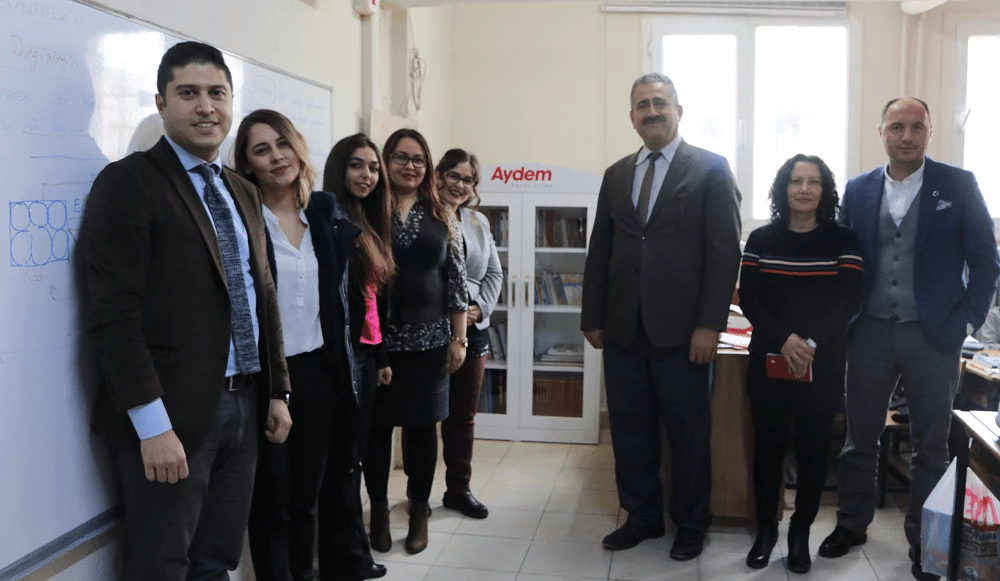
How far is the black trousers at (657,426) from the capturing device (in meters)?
2.84

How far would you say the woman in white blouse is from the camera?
3240 mm

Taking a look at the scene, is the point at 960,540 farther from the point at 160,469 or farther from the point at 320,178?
the point at 320,178

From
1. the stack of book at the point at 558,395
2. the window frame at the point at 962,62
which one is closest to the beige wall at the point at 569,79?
the window frame at the point at 962,62

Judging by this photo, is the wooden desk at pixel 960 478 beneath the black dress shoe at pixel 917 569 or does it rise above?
above

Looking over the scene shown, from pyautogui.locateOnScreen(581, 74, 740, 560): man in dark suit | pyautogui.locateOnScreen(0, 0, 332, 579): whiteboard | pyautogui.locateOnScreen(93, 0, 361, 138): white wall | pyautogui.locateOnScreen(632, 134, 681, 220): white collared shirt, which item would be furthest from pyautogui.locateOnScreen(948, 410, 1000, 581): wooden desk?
pyautogui.locateOnScreen(93, 0, 361, 138): white wall

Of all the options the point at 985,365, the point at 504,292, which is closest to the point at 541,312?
the point at 504,292

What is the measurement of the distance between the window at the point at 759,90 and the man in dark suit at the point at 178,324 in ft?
12.1

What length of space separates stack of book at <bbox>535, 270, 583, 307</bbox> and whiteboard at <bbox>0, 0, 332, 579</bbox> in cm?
286

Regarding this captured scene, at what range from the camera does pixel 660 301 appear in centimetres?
278

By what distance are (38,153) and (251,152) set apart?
0.61m

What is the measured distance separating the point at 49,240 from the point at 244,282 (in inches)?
15.7

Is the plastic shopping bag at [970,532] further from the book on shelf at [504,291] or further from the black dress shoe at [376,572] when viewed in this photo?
the book on shelf at [504,291]

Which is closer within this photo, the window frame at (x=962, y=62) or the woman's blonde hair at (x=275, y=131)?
the woman's blonde hair at (x=275, y=131)

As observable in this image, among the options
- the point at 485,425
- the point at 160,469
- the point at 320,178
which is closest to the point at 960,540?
the point at 160,469
